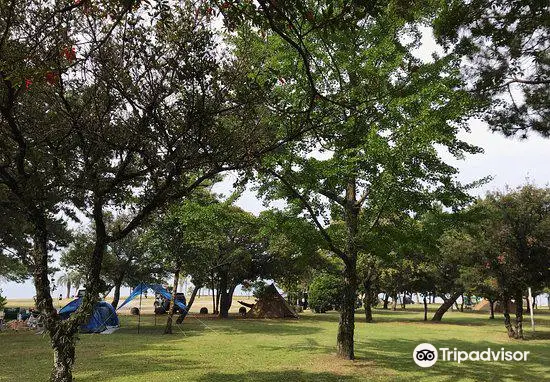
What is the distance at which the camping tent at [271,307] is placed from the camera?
35562 mm

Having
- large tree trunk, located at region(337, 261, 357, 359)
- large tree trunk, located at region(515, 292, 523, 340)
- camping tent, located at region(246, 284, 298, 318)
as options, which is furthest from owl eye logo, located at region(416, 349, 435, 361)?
camping tent, located at region(246, 284, 298, 318)

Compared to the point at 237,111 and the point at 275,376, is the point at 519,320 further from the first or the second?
the point at 237,111

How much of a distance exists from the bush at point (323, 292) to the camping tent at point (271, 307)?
25.9 feet

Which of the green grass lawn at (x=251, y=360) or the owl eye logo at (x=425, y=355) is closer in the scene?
the green grass lawn at (x=251, y=360)

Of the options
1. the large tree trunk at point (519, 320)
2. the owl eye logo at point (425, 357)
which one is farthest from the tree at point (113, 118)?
the large tree trunk at point (519, 320)

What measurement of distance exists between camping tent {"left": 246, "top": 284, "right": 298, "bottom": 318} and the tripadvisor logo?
2094 cm

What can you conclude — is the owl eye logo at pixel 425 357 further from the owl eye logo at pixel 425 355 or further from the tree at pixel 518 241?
the tree at pixel 518 241

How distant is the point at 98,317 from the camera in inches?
903

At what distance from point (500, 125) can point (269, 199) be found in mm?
6970

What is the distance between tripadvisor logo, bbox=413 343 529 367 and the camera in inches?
527

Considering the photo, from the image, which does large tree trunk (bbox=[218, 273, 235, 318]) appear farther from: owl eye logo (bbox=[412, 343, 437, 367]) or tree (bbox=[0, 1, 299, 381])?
tree (bbox=[0, 1, 299, 381])

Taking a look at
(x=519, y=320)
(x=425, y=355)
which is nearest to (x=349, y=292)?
(x=425, y=355)

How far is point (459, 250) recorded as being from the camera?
20.6 metres

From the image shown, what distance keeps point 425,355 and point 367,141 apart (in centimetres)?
791
